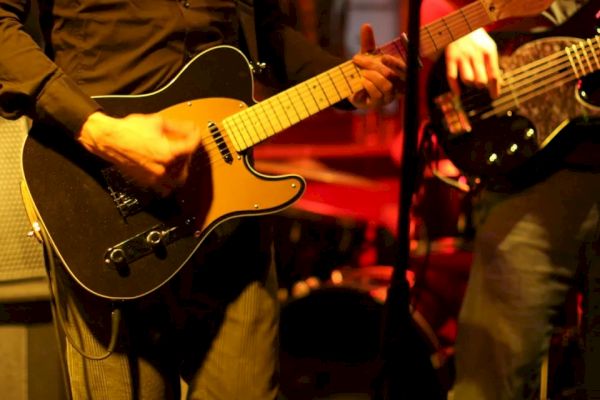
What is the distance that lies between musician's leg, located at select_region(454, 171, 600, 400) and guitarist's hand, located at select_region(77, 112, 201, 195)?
0.84 meters

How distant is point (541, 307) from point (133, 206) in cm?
98

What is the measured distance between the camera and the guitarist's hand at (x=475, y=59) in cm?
157

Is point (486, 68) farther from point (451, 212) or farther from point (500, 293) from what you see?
point (451, 212)

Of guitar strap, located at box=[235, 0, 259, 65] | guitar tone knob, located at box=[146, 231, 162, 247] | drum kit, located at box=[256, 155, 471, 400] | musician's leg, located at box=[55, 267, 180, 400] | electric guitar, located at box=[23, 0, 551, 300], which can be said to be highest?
guitar strap, located at box=[235, 0, 259, 65]

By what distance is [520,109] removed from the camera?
66.9 inches

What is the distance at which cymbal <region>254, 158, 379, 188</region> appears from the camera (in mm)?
3232

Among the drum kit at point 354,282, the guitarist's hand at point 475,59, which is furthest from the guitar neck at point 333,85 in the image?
the drum kit at point 354,282

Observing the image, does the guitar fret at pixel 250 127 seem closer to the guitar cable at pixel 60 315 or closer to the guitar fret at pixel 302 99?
the guitar fret at pixel 302 99

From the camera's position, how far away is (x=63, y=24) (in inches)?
51.4

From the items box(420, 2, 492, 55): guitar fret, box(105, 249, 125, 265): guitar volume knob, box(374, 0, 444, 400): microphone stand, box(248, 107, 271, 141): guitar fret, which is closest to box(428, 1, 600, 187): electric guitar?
box(420, 2, 492, 55): guitar fret

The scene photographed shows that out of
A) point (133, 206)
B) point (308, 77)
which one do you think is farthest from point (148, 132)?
point (308, 77)

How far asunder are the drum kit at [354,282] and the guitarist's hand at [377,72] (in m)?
0.80

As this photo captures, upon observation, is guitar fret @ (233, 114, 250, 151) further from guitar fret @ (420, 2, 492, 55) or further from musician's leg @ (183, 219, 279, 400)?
guitar fret @ (420, 2, 492, 55)

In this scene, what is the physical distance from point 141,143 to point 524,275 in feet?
3.18
